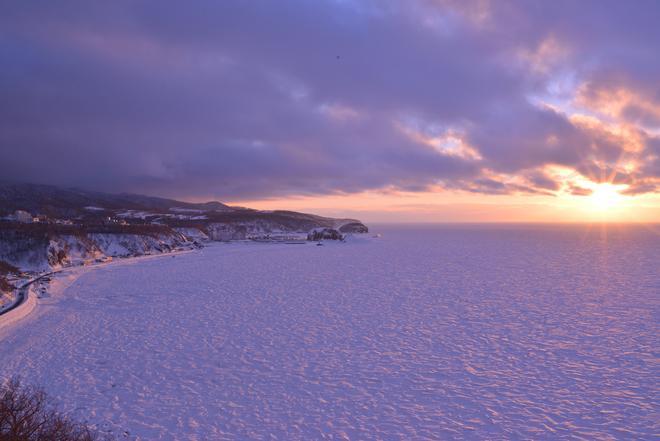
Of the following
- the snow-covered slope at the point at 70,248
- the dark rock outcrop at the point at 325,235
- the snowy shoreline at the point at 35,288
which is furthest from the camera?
the dark rock outcrop at the point at 325,235

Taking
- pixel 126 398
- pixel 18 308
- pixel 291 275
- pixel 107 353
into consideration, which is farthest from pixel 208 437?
pixel 291 275

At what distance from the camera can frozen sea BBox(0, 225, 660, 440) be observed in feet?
38.4

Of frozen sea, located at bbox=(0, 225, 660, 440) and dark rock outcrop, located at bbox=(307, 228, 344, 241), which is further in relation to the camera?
dark rock outcrop, located at bbox=(307, 228, 344, 241)

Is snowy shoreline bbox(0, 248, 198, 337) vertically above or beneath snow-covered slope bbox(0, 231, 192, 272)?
beneath

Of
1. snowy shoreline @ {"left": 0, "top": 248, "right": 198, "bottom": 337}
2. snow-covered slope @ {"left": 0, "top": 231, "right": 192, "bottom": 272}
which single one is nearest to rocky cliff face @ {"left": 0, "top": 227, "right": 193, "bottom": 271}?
snow-covered slope @ {"left": 0, "top": 231, "right": 192, "bottom": 272}

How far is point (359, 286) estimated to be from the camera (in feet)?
114

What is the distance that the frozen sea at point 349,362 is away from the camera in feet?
38.4

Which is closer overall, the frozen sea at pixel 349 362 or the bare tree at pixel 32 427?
the bare tree at pixel 32 427

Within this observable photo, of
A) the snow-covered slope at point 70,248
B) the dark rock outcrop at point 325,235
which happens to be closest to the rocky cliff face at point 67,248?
the snow-covered slope at point 70,248

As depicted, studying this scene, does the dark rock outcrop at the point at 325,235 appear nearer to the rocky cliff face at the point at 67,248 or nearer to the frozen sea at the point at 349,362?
the rocky cliff face at the point at 67,248

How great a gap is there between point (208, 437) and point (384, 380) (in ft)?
20.2

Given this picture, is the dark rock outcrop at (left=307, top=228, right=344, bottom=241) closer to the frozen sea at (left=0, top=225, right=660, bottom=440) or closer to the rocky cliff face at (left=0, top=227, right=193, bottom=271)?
the rocky cliff face at (left=0, top=227, right=193, bottom=271)

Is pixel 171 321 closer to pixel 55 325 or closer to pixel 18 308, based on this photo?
pixel 55 325

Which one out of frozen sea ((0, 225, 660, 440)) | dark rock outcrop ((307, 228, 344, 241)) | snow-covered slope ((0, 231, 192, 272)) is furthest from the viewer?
dark rock outcrop ((307, 228, 344, 241))
